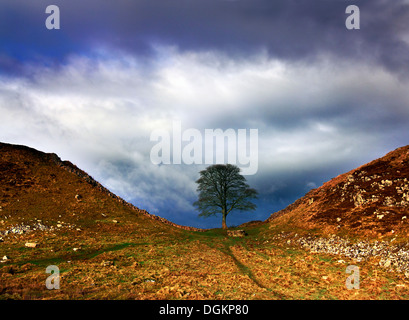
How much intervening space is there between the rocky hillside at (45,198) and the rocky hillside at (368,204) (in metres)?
21.6

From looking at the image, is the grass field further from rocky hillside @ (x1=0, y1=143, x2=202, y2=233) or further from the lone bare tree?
the lone bare tree

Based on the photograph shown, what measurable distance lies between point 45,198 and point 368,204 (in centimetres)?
3774

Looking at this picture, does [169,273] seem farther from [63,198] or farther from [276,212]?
[276,212]

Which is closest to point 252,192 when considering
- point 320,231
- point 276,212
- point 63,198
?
point 276,212

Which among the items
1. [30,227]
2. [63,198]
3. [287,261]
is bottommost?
[287,261]

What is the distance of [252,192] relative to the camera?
2163 inches

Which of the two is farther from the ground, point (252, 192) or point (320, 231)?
point (252, 192)

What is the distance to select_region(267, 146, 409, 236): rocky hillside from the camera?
808 inches

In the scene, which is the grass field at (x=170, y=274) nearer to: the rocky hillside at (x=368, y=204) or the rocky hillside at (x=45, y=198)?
the rocky hillside at (x=368, y=204)

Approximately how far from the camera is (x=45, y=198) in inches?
1262

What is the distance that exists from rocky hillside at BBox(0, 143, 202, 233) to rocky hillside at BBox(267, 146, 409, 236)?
21.6 metres

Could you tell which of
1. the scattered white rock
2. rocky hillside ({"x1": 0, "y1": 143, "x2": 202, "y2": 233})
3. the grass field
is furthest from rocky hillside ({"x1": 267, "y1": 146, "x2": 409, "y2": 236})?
the scattered white rock

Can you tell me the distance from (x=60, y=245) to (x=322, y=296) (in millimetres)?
18774
